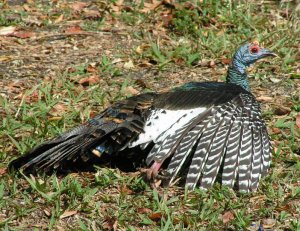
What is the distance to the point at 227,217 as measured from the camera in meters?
5.46

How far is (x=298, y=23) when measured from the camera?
8.63 meters

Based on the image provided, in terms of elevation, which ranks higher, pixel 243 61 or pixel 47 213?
pixel 243 61

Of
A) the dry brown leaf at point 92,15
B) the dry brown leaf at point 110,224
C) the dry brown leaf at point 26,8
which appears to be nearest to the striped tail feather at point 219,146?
the dry brown leaf at point 110,224

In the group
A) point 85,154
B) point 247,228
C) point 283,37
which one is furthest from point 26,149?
point 283,37

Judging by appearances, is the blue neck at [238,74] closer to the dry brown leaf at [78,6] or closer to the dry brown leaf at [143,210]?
the dry brown leaf at [143,210]

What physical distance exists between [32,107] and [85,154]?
1.40 m

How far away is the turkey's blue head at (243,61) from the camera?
23.3 feet

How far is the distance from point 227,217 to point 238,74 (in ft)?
6.56

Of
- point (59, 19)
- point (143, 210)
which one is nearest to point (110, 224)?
point (143, 210)

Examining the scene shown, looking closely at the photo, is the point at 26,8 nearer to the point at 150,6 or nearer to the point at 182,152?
the point at 150,6

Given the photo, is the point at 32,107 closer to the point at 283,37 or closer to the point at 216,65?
the point at 216,65

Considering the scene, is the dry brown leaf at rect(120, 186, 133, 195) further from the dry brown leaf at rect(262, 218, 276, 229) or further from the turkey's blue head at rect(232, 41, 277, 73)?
the turkey's blue head at rect(232, 41, 277, 73)

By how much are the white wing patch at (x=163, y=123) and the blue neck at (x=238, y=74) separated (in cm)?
106

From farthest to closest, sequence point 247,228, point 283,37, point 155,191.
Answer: point 283,37, point 155,191, point 247,228
